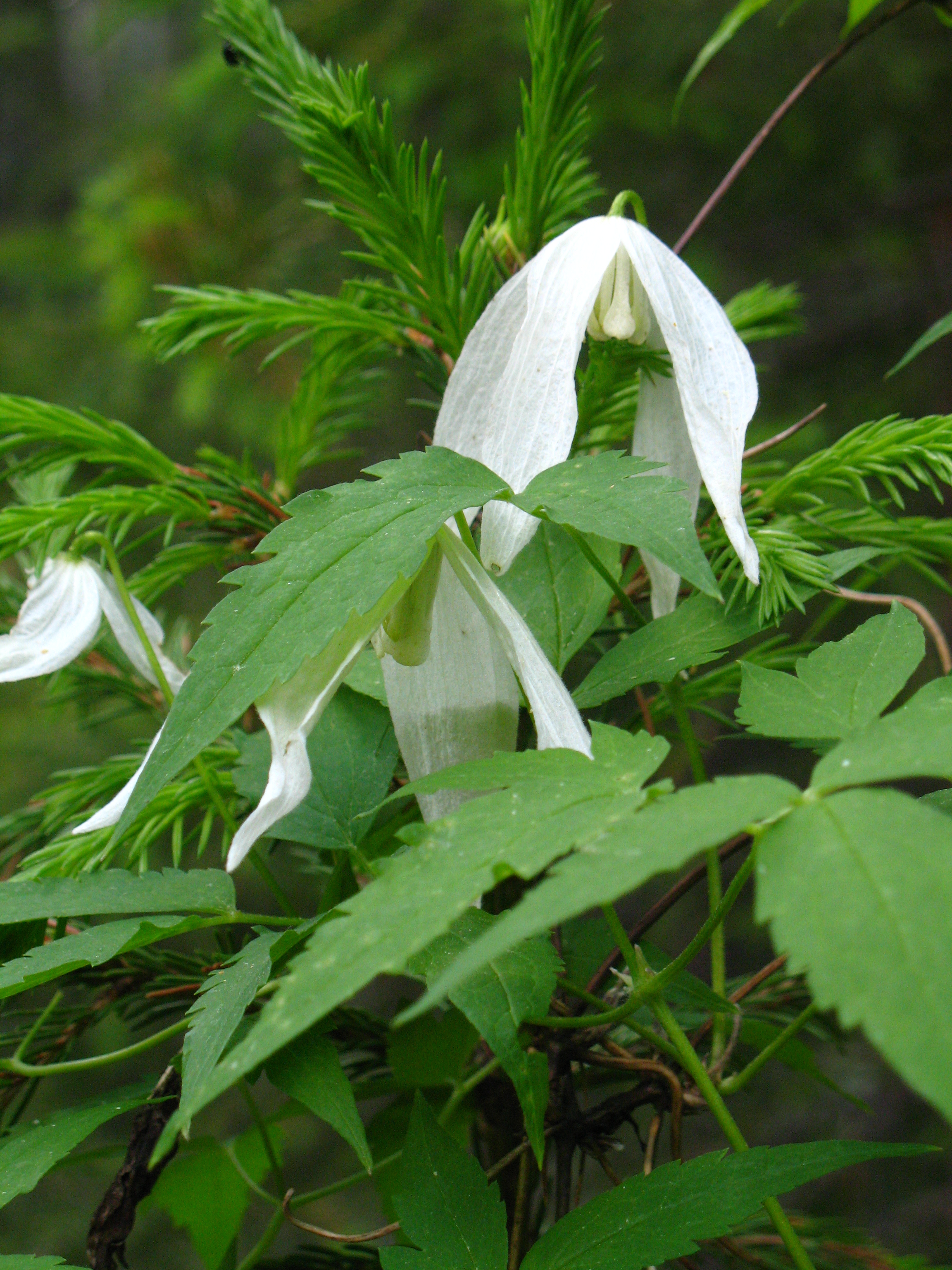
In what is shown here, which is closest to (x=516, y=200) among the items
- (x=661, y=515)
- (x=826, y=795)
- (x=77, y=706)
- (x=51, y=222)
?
(x=661, y=515)

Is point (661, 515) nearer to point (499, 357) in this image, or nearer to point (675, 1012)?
point (499, 357)

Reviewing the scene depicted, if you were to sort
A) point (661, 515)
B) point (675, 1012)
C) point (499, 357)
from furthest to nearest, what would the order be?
1. point (675, 1012)
2. point (499, 357)
3. point (661, 515)

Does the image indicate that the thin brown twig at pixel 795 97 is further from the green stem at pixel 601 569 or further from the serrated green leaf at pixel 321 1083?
the serrated green leaf at pixel 321 1083

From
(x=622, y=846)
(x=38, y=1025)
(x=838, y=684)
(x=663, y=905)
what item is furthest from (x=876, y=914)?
(x=38, y=1025)

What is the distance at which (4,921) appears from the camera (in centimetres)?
43

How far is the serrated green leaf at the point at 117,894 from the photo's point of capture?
45 centimetres

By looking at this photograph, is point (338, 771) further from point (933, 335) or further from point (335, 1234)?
point (933, 335)

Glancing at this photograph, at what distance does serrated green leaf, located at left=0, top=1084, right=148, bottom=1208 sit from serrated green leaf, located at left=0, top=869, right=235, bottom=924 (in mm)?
100

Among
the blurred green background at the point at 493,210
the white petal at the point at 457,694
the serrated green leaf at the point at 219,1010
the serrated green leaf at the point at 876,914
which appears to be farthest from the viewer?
the blurred green background at the point at 493,210

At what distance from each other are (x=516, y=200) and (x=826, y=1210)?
2257 mm

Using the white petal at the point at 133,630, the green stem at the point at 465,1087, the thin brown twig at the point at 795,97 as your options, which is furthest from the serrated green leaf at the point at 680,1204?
the thin brown twig at the point at 795,97

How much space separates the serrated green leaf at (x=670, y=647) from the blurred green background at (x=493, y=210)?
1.35m

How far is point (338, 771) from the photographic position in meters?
0.54

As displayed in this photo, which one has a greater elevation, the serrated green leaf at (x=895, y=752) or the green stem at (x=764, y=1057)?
the serrated green leaf at (x=895, y=752)
